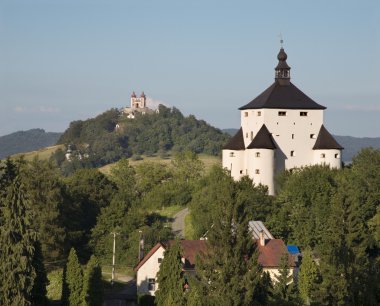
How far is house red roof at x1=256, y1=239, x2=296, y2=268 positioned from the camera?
184ft

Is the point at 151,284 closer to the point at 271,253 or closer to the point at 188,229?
the point at 271,253

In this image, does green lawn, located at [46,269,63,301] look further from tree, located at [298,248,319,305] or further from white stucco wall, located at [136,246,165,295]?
tree, located at [298,248,319,305]

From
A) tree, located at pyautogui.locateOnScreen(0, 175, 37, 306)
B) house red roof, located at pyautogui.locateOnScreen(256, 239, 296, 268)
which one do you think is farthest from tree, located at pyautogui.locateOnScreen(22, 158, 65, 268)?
tree, located at pyautogui.locateOnScreen(0, 175, 37, 306)

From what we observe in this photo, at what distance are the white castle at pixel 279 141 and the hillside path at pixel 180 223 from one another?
5459mm

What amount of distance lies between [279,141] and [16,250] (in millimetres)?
36080

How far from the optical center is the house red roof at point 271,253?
5619 cm

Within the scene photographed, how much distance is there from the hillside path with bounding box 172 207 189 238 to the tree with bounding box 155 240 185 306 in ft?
71.0

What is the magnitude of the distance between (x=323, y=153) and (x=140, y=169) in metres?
29.0

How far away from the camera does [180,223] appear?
254 feet

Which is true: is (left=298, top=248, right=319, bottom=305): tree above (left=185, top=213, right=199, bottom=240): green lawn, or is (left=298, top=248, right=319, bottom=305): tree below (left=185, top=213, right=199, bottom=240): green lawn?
below

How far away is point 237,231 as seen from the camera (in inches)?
1924

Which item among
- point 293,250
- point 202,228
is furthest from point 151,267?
point 202,228

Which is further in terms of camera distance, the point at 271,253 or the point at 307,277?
the point at 271,253

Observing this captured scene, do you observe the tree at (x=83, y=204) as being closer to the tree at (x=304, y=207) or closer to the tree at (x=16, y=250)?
the tree at (x=304, y=207)
